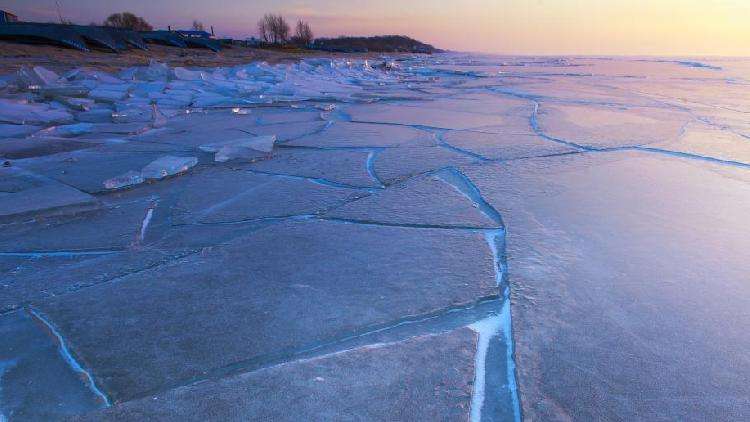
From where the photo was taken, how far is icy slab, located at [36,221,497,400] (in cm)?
104

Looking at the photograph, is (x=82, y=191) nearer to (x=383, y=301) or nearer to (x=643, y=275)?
(x=383, y=301)

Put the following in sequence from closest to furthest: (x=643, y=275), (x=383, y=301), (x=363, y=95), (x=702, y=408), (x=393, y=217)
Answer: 1. (x=702, y=408)
2. (x=383, y=301)
3. (x=643, y=275)
4. (x=393, y=217)
5. (x=363, y=95)

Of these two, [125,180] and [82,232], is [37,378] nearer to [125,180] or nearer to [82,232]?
[82,232]

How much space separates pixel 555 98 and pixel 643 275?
5.33 m

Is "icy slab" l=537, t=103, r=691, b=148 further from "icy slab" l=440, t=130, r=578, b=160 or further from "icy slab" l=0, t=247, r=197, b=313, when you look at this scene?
"icy slab" l=0, t=247, r=197, b=313

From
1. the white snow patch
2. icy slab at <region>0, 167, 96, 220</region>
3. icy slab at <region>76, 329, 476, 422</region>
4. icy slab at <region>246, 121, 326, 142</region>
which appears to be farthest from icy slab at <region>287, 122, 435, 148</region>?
icy slab at <region>76, 329, 476, 422</region>

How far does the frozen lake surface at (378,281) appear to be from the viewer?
36.7 inches

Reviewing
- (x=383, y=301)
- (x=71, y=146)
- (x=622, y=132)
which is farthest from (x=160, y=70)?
(x=383, y=301)

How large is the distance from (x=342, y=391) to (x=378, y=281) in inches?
18.8

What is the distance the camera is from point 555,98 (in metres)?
6.12

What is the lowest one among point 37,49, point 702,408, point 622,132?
point 702,408

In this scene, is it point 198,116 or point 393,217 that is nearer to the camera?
point 393,217

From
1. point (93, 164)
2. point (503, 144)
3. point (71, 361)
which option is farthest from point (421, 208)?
point (93, 164)

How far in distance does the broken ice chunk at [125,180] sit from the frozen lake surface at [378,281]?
0.02m
